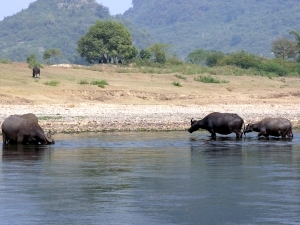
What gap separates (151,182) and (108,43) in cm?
5991

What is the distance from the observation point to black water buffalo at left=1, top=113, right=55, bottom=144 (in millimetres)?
22016

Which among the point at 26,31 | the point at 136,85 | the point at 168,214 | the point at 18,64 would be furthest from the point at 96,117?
the point at 26,31

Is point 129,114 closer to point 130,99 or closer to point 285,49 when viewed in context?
point 130,99

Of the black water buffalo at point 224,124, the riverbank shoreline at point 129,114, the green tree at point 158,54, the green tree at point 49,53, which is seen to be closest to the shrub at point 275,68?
the green tree at point 158,54

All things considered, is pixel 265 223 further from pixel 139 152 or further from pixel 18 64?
pixel 18 64

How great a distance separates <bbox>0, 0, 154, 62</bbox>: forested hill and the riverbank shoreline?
92803mm

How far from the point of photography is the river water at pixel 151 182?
11.9m

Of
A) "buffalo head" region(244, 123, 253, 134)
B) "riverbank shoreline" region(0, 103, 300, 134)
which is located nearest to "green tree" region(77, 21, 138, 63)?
"riverbank shoreline" region(0, 103, 300, 134)

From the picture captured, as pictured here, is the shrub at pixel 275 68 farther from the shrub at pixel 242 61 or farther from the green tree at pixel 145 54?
the green tree at pixel 145 54

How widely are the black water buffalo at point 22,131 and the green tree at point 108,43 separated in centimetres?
5038

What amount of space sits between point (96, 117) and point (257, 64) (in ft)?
146

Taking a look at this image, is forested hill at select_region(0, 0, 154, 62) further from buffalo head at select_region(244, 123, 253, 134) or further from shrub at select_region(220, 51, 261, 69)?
buffalo head at select_region(244, 123, 253, 134)

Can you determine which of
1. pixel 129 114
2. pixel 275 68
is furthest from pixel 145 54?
pixel 129 114

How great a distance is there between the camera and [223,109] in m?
39.1
